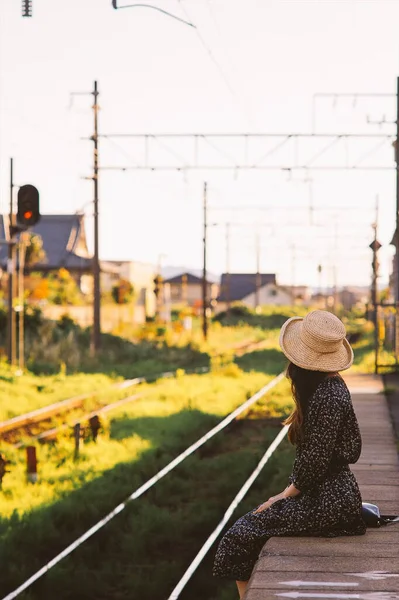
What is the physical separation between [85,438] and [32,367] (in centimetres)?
1173

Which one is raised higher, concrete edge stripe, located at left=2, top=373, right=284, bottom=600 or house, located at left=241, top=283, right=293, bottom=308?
concrete edge stripe, located at left=2, top=373, right=284, bottom=600

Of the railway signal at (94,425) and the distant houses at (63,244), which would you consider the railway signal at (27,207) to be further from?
the distant houses at (63,244)

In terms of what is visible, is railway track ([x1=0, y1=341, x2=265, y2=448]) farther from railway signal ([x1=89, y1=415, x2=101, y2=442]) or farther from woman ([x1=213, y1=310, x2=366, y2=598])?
woman ([x1=213, y1=310, x2=366, y2=598])

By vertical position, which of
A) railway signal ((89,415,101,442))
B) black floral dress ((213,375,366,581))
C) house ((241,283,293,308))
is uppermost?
black floral dress ((213,375,366,581))

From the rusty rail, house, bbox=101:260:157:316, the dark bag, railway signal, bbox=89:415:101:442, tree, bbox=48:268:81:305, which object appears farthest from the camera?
house, bbox=101:260:157:316

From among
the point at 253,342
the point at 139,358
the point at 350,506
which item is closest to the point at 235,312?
the point at 253,342

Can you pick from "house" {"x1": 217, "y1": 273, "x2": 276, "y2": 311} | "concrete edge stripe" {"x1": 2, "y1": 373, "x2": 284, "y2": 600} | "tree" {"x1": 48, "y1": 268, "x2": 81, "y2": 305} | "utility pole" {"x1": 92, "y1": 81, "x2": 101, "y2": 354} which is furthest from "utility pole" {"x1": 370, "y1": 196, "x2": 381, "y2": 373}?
"house" {"x1": 217, "y1": 273, "x2": 276, "y2": 311}

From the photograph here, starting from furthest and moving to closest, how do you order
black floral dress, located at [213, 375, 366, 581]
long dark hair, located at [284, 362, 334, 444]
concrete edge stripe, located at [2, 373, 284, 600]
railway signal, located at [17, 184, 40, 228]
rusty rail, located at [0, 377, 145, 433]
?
railway signal, located at [17, 184, 40, 228], rusty rail, located at [0, 377, 145, 433], concrete edge stripe, located at [2, 373, 284, 600], long dark hair, located at [284, 362, 334, 444], black floral dress, located at [213, 375, 366, 581]

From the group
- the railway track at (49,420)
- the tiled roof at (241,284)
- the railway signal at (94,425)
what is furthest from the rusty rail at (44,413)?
the tiled roof at (241,284)

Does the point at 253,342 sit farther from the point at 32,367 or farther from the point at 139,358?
the point at 32,367

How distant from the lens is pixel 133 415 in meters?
18.2

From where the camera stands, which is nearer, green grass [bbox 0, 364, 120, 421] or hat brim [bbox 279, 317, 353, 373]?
hat brim [bbox 279, 317, 353, 373]

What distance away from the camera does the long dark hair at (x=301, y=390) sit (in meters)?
5.67

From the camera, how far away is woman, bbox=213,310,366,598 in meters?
5.57
